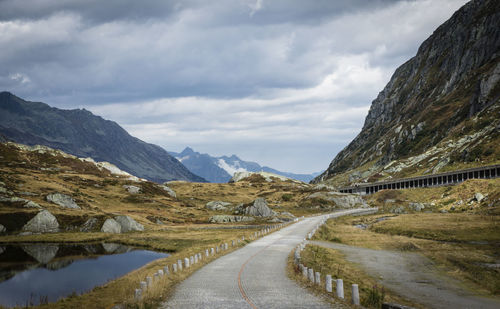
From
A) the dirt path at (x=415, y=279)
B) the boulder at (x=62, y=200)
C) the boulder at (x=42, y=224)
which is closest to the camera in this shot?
the dirt path at (x=415, y=279)

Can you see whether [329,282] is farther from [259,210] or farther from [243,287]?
[259,210]

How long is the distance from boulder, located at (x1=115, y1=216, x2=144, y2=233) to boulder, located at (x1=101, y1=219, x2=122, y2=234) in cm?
83

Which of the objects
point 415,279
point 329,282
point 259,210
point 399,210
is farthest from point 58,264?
point 399,210

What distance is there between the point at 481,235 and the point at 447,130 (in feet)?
490

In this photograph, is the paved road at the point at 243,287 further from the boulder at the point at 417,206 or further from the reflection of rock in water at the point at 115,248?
the boulder at the point at 417,206

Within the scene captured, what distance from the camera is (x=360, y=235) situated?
56156mm

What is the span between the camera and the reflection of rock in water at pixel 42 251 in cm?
4797

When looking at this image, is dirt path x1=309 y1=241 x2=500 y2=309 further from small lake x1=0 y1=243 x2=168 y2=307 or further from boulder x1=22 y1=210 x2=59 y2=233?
boulder x1=22 y1=210 x2=59 y2=233

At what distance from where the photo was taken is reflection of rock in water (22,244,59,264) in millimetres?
47969

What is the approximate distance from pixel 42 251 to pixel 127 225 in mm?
21022

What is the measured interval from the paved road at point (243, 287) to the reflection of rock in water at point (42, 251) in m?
27.2

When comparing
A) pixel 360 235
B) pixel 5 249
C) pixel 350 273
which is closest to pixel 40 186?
pixel 5 249

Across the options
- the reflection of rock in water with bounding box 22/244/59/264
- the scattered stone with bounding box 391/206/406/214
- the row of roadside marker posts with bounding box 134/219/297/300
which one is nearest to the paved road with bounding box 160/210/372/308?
the row of roadside marker posts with bounding box 134/219/297/300

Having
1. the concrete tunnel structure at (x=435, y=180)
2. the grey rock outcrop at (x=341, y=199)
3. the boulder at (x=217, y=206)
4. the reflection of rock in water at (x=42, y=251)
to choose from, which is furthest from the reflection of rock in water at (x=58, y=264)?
the concrete tunnel structure at (x=435, y=180)
